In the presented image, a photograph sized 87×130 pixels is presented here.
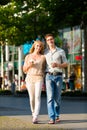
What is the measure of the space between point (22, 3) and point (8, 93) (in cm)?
517

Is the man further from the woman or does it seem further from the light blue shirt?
the woman

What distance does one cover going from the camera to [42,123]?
13.2 metres

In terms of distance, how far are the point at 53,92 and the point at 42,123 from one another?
0.72 meters

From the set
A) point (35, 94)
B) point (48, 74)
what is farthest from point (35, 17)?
point (35, 94)

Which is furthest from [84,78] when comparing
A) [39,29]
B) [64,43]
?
[64,43]

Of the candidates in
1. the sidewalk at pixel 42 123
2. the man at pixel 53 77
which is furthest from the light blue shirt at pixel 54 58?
the sidewalk at pixel 42 123

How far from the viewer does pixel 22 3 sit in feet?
115

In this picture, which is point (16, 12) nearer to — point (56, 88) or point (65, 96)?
point (65, 96)

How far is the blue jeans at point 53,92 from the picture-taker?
13055 mm

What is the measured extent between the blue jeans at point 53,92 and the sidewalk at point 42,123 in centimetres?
33

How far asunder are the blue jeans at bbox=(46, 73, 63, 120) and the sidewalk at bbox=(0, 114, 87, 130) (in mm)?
330

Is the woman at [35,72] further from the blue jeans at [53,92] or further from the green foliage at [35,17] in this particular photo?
the green foliage at [35,17]

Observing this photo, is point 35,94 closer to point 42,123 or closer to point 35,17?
point 42,123

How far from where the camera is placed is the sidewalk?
1209 cm
